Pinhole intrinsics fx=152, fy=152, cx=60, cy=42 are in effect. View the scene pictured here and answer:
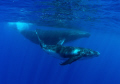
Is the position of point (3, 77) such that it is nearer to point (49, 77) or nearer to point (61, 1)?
point (49, 77)

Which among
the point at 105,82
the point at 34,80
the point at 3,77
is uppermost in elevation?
the point at 34,80

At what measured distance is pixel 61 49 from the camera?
12.5 m

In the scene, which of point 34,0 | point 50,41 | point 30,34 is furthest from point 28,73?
point 34,0

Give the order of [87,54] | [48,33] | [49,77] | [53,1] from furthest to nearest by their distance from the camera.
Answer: [49,77]
[48,33]
[53,1]
[87,54]

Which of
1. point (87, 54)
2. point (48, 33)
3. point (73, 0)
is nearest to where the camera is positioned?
point (87, 54)

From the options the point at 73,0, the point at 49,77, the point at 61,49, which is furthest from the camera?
the point at 49,77

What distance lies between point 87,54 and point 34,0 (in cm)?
859

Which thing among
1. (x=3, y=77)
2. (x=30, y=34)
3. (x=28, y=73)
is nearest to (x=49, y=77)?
(x=28, y=73)

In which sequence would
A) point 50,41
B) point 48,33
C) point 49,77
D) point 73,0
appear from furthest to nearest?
1. point 49,77
2. point 48,33
3. point 50,41
4. point 73,0

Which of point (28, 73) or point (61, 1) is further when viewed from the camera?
point (28, 73)

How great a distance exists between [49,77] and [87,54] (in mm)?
26164

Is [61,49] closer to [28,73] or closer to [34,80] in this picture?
[34,80]

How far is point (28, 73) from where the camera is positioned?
4134 cm

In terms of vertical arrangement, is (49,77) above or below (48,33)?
below
